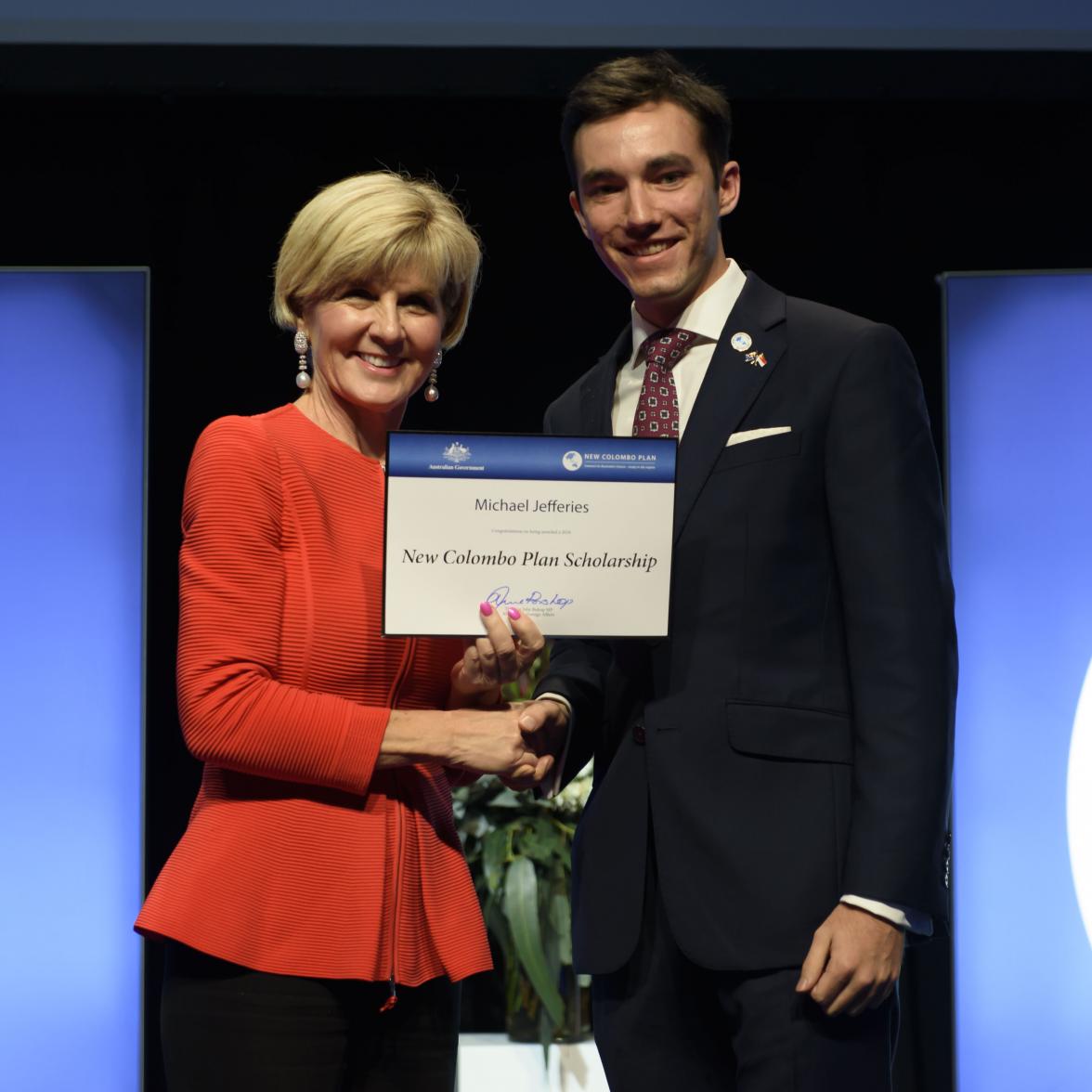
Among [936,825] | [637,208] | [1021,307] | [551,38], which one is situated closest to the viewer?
[936,825]

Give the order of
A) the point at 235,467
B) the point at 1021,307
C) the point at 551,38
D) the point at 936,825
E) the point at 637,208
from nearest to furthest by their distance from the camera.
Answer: the point at 936,825 < the point at 235,467 < the point at 637,208 < the point at 551,38 < the point at 1021,307

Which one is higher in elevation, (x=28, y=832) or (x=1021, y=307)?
(x=1021, y=307)

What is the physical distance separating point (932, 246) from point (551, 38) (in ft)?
4.11

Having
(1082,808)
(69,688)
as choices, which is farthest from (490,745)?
(1082,808)

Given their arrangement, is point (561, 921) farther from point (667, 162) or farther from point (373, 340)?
point (667, 162)

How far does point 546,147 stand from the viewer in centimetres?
400

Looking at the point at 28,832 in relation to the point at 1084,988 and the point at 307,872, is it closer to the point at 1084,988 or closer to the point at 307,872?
the point at 307,872

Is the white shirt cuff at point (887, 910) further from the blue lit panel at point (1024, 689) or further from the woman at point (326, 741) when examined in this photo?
the blue lit panel at point (1024, 689)

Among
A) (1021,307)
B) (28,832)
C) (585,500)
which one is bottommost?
(28,832)

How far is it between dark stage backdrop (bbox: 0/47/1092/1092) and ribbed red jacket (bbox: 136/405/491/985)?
7.40 feet

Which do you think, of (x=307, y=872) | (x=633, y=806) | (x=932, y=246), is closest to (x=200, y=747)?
(x=307, y=872)

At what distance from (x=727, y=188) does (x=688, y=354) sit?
291 millimetres

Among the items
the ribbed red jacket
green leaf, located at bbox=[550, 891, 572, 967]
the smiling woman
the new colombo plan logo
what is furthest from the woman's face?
the new colombo plan logo

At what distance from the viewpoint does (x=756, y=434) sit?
1.73m
